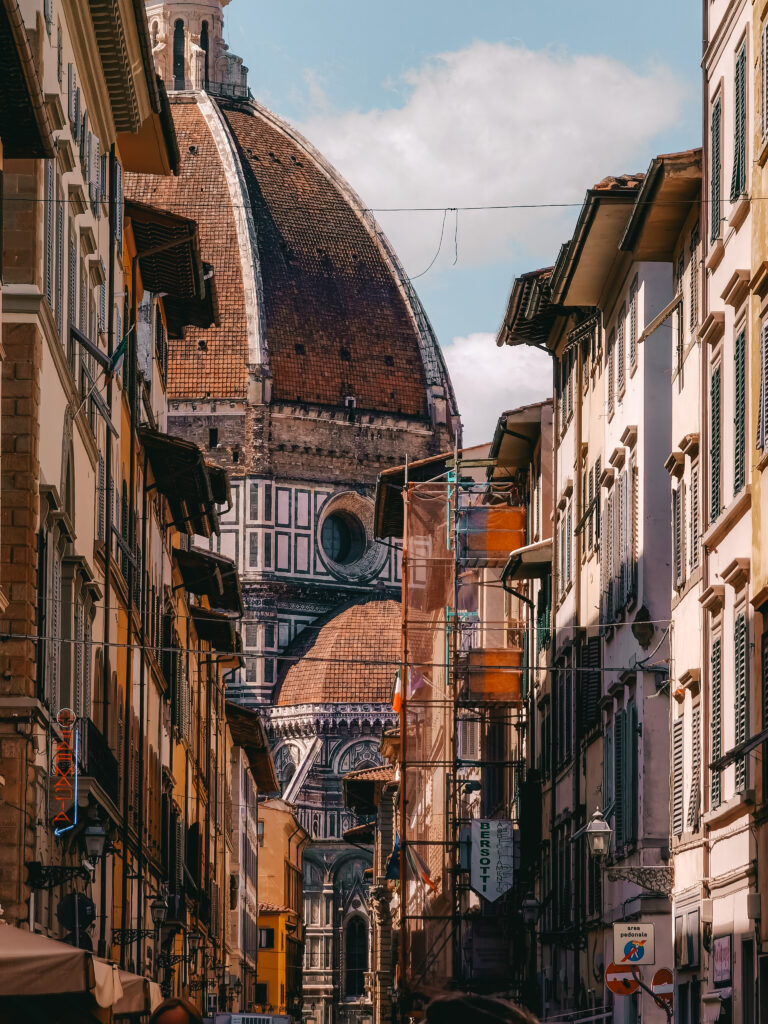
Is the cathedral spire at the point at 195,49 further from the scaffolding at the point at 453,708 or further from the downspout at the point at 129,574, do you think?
the downspout at the point at 129,574

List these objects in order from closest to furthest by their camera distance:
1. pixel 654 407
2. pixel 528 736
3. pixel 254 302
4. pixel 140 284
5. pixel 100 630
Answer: pixel 654 407 < pixel 100 630 < pixel 140 284 < pixel 528 736 < pixel 254 302

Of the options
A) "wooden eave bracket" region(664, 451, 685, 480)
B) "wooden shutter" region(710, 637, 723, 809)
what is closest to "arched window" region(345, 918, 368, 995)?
"wooden eave bracket" region(664, 451, 685, 480)

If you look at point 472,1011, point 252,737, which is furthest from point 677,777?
point 252,737

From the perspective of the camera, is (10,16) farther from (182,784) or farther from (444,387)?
(444,387)

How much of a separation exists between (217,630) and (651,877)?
88.3 ft

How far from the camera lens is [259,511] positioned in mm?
122000

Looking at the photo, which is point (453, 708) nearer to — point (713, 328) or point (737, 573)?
point (713, 328)

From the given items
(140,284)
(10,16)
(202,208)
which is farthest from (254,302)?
(10,16)

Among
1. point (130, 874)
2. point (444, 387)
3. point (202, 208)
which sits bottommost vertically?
point (130, 874)

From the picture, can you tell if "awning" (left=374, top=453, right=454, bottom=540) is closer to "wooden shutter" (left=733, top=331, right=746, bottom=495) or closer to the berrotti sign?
the berrotti sign

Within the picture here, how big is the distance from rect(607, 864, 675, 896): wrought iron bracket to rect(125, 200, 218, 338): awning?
10440mm

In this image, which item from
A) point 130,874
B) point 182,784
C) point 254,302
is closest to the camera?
point 130,874

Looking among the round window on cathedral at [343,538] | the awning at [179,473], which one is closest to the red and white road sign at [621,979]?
the awning at [179,473]

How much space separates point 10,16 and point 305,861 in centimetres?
10548
